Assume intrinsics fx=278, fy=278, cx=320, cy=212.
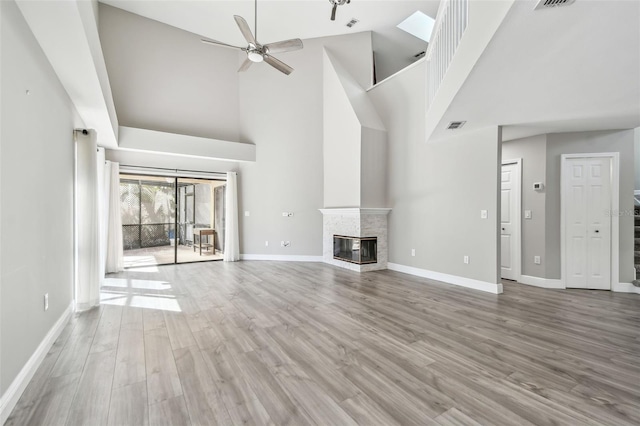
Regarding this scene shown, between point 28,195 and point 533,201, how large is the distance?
254 inches

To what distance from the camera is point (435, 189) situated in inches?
202

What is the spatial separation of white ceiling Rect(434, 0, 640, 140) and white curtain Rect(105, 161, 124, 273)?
6322mm

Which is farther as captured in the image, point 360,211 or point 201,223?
point 201,223

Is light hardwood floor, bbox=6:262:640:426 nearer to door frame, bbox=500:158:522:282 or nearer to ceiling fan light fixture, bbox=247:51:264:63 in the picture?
door frame, bbox=500:158:522:282

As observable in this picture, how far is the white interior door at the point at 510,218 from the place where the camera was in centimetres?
491

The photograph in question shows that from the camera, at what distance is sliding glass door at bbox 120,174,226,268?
21.9ft

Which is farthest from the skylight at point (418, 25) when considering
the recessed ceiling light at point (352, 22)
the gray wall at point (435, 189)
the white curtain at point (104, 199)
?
the white curtain at point (104, 199)

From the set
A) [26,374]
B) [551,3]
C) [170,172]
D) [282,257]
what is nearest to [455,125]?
[551,3]

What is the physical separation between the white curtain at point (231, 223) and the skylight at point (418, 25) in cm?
561

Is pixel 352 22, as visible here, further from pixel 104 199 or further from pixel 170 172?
pixel 104 199

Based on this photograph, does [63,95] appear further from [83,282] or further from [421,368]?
[421,368]

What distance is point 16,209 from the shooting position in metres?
2.00

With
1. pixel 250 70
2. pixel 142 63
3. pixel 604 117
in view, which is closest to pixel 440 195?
pixel 604 117

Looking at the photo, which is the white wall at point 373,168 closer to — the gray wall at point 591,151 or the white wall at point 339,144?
the white wall at point 339,144
